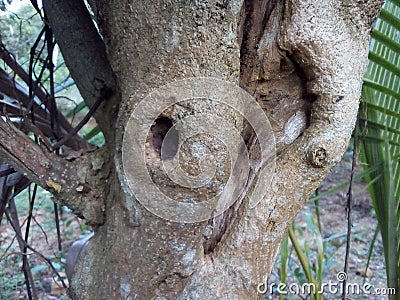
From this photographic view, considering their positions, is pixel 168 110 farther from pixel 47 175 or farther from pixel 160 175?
pixel 47 175

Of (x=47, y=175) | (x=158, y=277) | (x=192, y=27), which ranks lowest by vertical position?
(x=158, y=277)

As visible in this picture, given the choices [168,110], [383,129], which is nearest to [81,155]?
[168,110]

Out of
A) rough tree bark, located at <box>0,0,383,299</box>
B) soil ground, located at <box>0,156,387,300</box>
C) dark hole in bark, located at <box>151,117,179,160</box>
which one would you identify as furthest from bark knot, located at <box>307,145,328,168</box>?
soil ground, located at <box>0,156,387,300</box>

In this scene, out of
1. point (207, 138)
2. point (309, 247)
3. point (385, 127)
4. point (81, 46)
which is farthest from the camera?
point (309, 247)

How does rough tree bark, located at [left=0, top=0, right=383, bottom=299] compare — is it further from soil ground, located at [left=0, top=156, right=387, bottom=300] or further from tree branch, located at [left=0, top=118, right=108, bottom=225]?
soil ground, located at [left=0, top=156, right=387, bottom=300]

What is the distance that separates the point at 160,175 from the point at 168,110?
0.22ft

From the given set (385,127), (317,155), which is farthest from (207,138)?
(385,127)

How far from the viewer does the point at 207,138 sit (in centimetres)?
45

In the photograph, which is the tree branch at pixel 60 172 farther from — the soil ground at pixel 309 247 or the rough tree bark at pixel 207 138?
the soil ground at pixel 309 247

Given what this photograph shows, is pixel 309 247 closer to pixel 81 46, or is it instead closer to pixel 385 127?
pixel 385 127

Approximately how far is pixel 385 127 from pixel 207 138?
44 cm

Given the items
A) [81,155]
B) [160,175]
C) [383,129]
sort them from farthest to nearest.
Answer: [383,129] → [81,155] → [160,175]

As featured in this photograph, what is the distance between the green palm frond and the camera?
2.46 feet

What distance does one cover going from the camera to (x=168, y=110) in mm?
460
